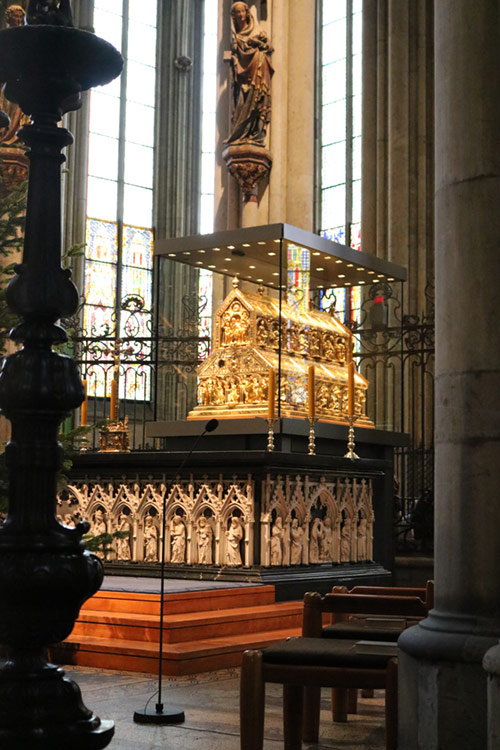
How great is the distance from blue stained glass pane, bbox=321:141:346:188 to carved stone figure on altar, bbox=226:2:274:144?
1130 cm

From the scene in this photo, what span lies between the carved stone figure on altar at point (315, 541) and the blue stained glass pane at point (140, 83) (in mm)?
18824

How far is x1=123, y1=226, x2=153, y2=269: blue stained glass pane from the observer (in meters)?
26.8

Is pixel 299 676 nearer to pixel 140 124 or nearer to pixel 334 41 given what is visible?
pixel 334 41

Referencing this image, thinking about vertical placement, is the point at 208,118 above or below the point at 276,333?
above

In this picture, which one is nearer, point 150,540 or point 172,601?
point 172,601

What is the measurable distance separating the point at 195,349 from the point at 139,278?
12.8 m

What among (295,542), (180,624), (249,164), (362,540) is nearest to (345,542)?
(362,540)

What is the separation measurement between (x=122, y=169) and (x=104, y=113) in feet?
4.28

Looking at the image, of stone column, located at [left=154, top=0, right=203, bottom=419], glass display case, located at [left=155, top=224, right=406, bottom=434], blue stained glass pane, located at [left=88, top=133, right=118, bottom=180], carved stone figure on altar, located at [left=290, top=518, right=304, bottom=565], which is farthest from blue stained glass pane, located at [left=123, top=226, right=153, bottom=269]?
carved stone figure on altar, located at [left=290, top=518, right=304, bottom=565]

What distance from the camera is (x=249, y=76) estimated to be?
1390cm

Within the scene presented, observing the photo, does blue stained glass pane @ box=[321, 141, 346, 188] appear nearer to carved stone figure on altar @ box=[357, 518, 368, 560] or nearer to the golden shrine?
the golden shrine

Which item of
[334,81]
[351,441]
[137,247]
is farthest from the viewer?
[137,247]

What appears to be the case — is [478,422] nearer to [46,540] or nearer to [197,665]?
[46,540]

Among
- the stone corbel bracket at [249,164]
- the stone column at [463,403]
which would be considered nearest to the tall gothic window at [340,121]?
the stone corbel bracket at [249,164]
